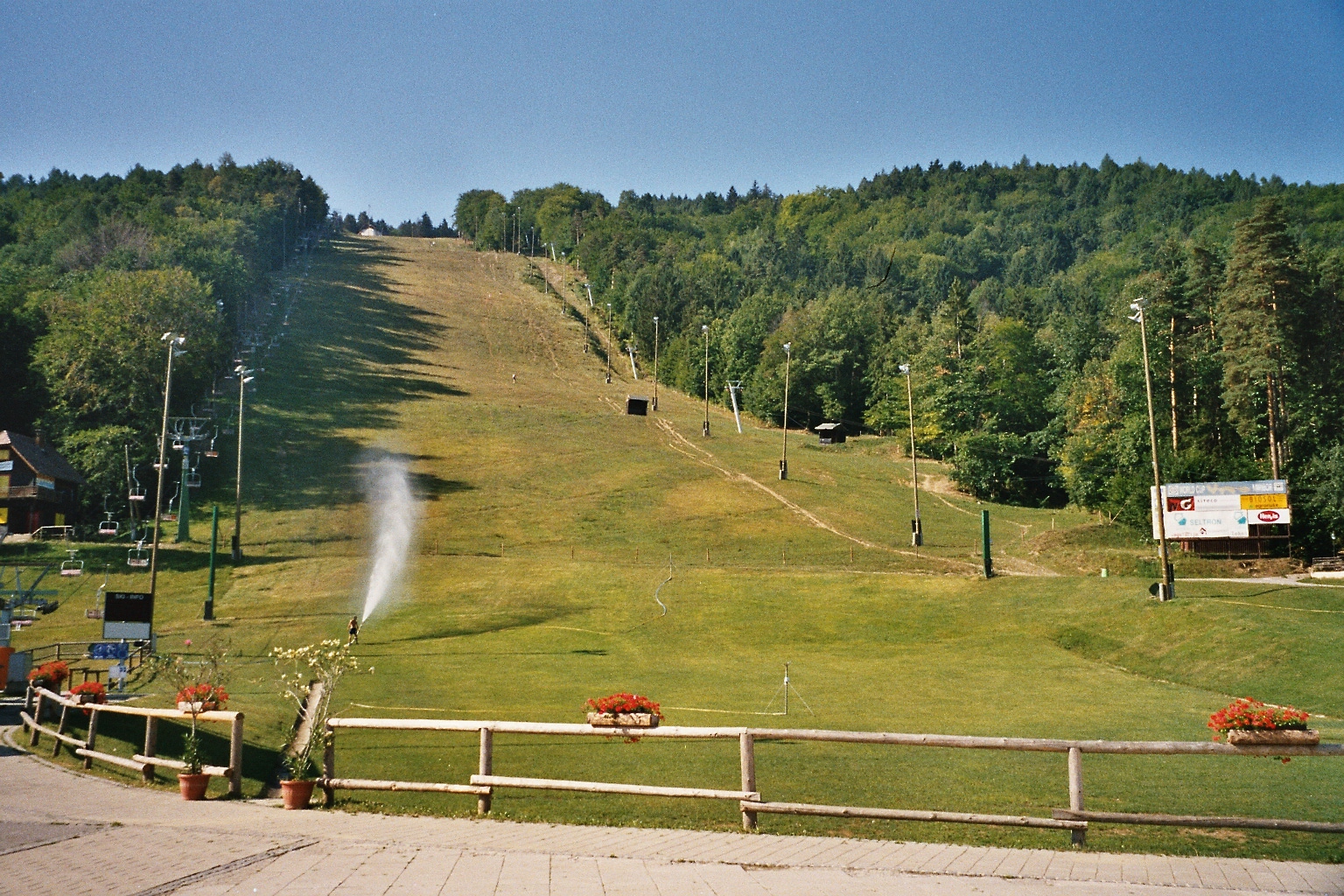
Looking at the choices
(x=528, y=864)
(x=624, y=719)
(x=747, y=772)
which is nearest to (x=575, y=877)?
(x=528, y=864)

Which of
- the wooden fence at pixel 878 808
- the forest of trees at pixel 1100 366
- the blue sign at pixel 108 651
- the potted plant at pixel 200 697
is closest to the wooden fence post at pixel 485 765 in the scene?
the wooden fence at pixel 878 808

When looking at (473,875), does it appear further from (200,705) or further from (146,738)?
(146,738)

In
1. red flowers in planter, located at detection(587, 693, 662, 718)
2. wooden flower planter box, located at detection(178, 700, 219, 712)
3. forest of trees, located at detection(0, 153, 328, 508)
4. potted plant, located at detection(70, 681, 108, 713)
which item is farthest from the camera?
forest of trees, located at detection(0, 153, 328, 508)

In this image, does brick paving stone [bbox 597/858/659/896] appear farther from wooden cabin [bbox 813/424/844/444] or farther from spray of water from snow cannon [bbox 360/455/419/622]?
wooden cabin [bbox 813/424/844/444]

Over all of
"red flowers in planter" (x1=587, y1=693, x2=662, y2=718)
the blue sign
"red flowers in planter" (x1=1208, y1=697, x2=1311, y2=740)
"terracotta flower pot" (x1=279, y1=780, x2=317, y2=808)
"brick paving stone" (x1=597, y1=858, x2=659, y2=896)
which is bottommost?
the blue sign

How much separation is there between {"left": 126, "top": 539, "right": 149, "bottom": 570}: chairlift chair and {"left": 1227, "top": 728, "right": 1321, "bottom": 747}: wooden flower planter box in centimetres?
7260

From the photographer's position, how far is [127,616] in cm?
4691

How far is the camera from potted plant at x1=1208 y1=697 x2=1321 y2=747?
15492mm

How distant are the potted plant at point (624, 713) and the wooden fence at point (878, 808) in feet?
4.23

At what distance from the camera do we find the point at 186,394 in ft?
346

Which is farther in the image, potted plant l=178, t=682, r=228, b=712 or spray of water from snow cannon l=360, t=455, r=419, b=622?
spray of water from snow cannon l=360, t=455, r=419, b=622

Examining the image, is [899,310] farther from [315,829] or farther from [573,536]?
[315,829]

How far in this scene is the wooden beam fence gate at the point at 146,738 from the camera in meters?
17.9

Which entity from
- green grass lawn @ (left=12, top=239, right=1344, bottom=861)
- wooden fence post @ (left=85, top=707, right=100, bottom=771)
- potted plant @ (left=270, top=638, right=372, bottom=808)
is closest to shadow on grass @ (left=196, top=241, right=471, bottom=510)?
green grass lawn @ (left=12, top=239, right=1344, bottom=861)
